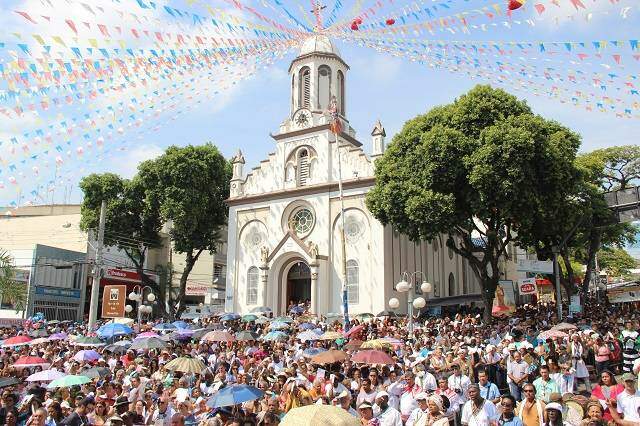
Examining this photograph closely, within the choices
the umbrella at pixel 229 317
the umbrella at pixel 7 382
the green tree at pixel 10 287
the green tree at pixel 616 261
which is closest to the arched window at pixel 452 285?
the umbrella at pixel 229 317

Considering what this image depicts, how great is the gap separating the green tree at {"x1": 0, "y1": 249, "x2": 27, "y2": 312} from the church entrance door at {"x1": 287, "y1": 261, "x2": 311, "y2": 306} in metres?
17.3

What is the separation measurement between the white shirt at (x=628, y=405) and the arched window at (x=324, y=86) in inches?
1224

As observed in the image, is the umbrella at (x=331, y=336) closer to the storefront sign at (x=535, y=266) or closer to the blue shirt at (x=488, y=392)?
the blue shirt at (x=488, y=392)

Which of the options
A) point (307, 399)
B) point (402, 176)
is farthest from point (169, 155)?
point (307, 399)

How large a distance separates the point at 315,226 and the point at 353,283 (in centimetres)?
447

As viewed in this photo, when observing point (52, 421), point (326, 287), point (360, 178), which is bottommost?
point (52, 421)

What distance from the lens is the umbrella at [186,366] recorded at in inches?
514

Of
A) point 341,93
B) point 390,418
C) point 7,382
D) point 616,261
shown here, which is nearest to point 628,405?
point 390,418

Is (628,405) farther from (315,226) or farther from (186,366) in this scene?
(315,226)

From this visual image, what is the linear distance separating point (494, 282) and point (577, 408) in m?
20.8

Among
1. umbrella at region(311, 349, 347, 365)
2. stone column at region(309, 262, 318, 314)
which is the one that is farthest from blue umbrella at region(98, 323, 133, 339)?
stone column at region(309, 262, 318, 314)

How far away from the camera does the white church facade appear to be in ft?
111

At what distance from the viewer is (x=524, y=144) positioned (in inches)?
1016

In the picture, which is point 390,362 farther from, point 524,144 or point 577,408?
point 524,144
